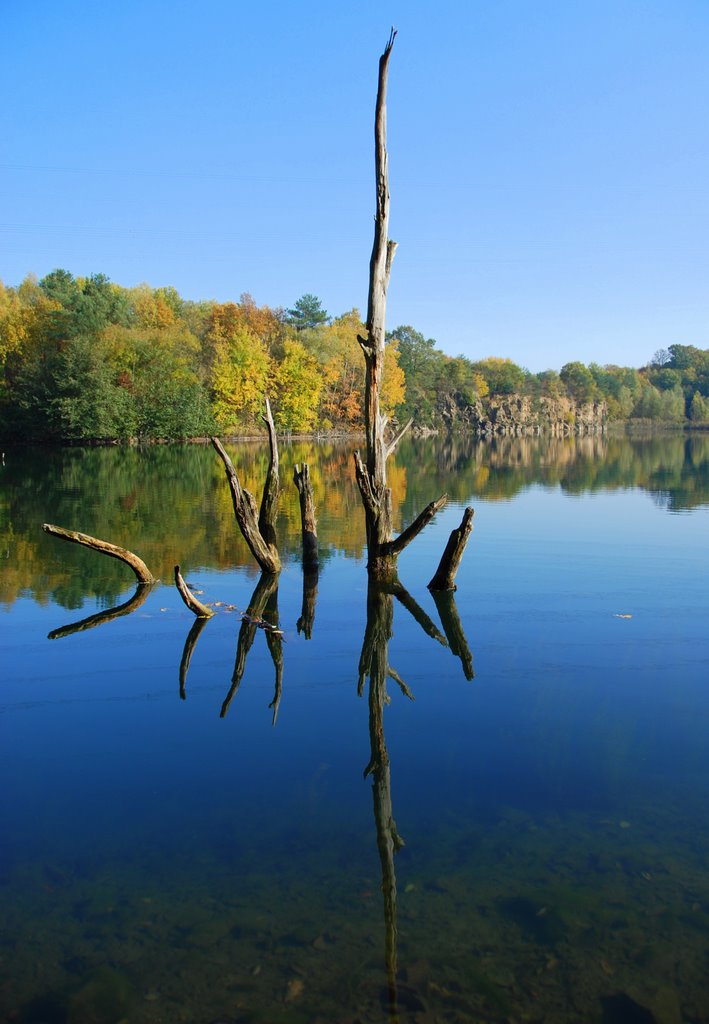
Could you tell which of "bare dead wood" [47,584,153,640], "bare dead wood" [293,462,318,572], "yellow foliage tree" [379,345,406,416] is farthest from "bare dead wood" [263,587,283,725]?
Answer: "yellow foliage tree" [379,345,406,416]

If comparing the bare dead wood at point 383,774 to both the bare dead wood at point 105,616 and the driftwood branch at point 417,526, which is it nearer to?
the driftwood branch at point 417,526

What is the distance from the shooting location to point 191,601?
11648 millimetres

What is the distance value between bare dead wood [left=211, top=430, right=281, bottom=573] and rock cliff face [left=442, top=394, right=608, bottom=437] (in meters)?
110

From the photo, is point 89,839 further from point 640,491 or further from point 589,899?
point 640,491

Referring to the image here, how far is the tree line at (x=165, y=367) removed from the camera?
60219 mm

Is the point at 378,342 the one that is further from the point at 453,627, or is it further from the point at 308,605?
the point at 453,627

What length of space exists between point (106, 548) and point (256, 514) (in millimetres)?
2925

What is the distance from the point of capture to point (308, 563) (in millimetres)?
15398

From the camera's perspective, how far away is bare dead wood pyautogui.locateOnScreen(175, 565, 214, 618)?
1136 cm

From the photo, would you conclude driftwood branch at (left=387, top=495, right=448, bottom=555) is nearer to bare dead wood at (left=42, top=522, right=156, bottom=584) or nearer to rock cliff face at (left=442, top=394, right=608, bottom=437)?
bare dead wood at (left=42, top=522, right=156, bottom=584)

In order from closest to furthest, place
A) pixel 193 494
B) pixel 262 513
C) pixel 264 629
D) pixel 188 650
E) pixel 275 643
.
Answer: pixel 188 650 < pixel 275 643 < pixel 264 629 < pixel 262 513 < pixel 193 494

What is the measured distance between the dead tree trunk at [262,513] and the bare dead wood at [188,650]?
3051 mm

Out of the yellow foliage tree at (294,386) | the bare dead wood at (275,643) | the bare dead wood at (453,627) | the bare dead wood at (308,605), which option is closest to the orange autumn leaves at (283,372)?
the yellow foliage tree at (294,386)

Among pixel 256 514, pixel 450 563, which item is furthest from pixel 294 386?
pixel 450 563
